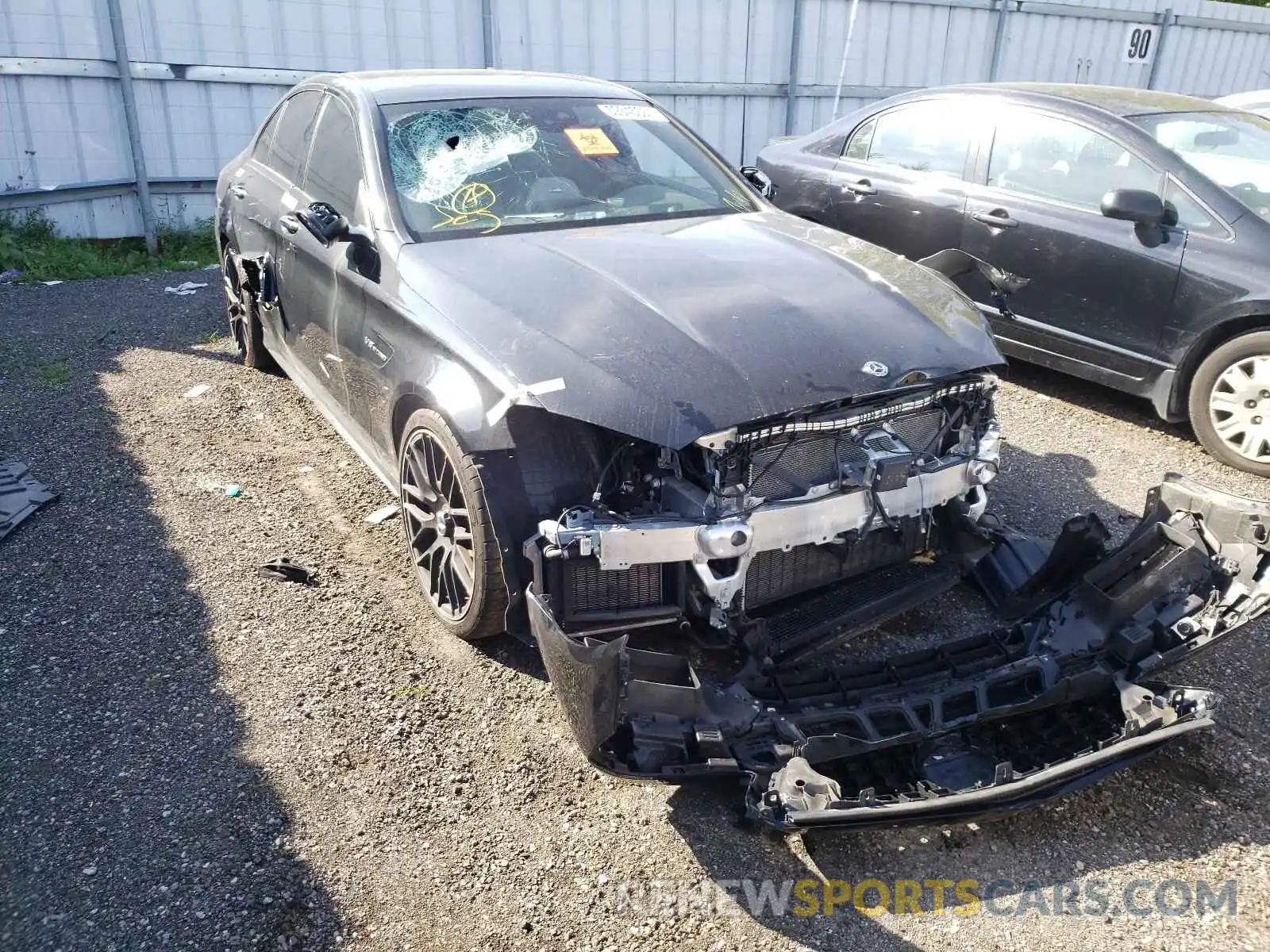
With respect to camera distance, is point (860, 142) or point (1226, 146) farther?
point (860, 142)

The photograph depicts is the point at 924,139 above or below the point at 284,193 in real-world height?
above

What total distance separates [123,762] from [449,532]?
1.18m

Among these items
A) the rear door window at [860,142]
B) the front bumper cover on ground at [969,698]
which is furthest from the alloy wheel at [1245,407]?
the rear door window at [860,142]

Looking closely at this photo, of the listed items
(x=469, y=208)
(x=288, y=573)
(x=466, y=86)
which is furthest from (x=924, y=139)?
(x=288, y=573)

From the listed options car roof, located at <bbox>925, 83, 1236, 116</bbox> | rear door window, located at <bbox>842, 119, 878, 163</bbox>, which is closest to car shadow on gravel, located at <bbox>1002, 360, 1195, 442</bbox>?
car roof, located at <bbox>925, 83, 1236, 116</bbox>

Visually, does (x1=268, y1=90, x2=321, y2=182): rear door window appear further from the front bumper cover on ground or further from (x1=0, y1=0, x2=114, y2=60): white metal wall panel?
(x1=0, y1=0, x2=114, y2=60): white metal wall panel

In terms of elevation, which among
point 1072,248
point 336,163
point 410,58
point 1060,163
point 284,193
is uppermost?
point 410,58

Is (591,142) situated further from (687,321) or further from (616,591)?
(616,591)

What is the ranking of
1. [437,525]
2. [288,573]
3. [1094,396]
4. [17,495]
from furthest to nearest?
[1094,396] < [17,495] < [288,573] < [437,525]

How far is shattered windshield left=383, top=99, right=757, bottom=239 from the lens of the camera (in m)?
3.73

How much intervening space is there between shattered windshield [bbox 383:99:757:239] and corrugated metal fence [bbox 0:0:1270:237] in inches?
239

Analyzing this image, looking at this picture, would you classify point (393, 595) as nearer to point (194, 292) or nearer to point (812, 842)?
point (812, 842)

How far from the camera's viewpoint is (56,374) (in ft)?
19.6

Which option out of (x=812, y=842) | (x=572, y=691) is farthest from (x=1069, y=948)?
(x=572, y=691)
